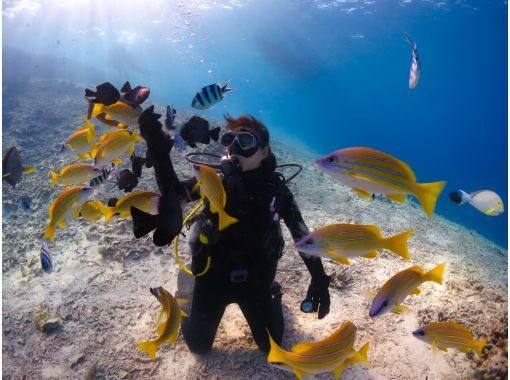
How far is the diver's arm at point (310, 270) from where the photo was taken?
9.95ft

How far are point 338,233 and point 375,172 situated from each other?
524 millimetres

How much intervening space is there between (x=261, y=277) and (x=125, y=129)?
82.7 inches

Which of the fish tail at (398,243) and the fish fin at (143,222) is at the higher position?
the fish fin at (143,222)

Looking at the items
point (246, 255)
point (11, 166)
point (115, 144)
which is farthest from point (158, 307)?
point (115, 144)

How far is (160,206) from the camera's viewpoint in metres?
1.68

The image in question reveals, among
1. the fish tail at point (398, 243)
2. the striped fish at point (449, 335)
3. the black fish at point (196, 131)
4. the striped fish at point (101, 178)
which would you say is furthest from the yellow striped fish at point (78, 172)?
the striped fish at point (449, 335)

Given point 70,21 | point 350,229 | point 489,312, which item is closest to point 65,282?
point 350,229

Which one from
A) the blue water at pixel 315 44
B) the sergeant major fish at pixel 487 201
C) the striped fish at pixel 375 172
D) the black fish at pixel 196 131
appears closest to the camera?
the striped fish at pixel 375 172

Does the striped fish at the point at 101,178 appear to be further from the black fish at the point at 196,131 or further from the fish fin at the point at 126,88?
the black fish at the point at 196,131

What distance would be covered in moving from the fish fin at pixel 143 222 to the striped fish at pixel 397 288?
1.74 metres

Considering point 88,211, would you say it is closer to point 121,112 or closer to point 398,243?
point 121,112

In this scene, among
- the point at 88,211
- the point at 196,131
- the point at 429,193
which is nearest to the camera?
the point at 429,193

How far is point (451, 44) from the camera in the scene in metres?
37.5

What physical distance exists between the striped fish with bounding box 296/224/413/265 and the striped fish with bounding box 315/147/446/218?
0.37 m
